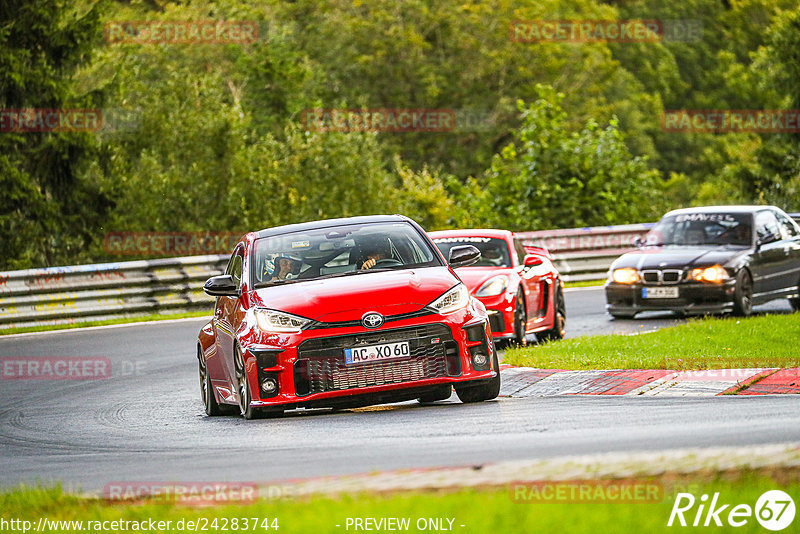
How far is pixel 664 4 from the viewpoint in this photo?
92625mm

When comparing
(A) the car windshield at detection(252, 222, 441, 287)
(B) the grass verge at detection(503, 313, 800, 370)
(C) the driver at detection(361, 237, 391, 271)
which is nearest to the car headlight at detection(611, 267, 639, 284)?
(B) the grass verge at detection(503, 313, 800, 370)

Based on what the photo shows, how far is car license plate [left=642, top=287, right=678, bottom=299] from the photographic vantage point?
19.2m

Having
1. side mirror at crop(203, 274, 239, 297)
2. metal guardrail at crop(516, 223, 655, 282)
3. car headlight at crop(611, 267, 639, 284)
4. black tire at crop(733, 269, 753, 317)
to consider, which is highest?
side mirror at crop(203, 274, 239, 297)

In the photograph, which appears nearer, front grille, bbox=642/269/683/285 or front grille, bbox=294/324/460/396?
front grille, bbox=294/324/460/396

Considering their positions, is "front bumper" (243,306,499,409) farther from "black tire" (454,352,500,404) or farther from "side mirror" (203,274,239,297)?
"side mirror" (203,274,239,297)

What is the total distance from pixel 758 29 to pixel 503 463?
3583 inches

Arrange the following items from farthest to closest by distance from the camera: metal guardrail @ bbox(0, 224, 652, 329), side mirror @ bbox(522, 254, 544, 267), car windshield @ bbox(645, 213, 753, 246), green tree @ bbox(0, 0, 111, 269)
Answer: green tree @ bbox(0, 0, 111, 269), metal guardrail @ bbox(0, 224, 652, 329), car windshield @ bbox(645, 213, 753, 246), side mirror @ bbox(522, 254, 544, 267)

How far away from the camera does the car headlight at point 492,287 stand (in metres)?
16.3

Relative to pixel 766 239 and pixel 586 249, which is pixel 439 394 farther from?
pixel 586 249

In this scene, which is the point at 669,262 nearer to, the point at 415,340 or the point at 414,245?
the point at 414,245

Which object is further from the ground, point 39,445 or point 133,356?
point 39,445

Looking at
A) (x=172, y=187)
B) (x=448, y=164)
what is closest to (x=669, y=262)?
(x=172, y=187)

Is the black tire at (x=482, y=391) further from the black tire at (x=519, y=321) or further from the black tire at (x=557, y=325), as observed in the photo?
the black tire at (x=557, y=325)

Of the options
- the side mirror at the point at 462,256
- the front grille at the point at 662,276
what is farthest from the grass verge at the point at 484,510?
the front grille at the point at 662,276
